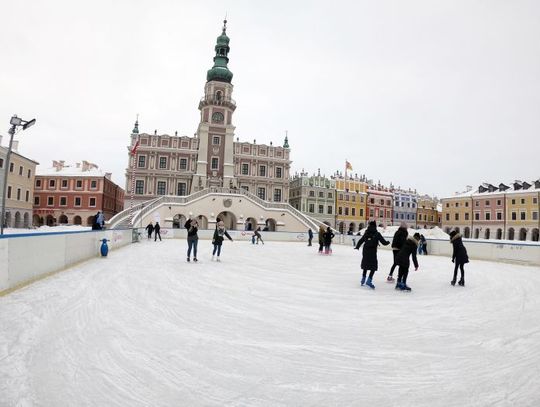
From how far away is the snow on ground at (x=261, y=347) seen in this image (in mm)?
2990

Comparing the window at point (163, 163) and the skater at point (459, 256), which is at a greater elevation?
the window at point (163, 163)

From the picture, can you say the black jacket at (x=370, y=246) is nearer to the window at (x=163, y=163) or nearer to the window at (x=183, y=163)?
the window at (x=183, y=163)

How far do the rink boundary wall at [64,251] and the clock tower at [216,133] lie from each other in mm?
24987

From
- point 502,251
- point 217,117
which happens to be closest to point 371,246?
point 502,251

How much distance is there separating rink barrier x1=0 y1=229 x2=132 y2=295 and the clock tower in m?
35.1

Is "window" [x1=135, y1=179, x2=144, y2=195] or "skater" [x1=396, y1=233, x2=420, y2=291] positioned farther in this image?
"window" [x1=135, y1=179, x2=144, y2=195]

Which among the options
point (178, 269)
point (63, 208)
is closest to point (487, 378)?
point (178, 269)

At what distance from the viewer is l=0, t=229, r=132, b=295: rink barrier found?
6.84m

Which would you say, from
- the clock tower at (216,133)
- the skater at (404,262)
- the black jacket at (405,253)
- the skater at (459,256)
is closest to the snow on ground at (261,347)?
the skater at (404,262)

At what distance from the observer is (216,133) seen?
1970 inches

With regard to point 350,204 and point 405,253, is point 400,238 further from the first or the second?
point 350,204

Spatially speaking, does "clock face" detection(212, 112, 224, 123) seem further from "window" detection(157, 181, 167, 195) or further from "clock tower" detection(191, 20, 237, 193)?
"window" detection(157, 181, 167, 195)

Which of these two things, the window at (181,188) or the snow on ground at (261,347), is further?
the window at (181,188)

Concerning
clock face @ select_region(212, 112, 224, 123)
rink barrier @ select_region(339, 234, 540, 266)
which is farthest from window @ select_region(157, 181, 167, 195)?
rink barrier @ select_region(339, 234, 540, 266)
